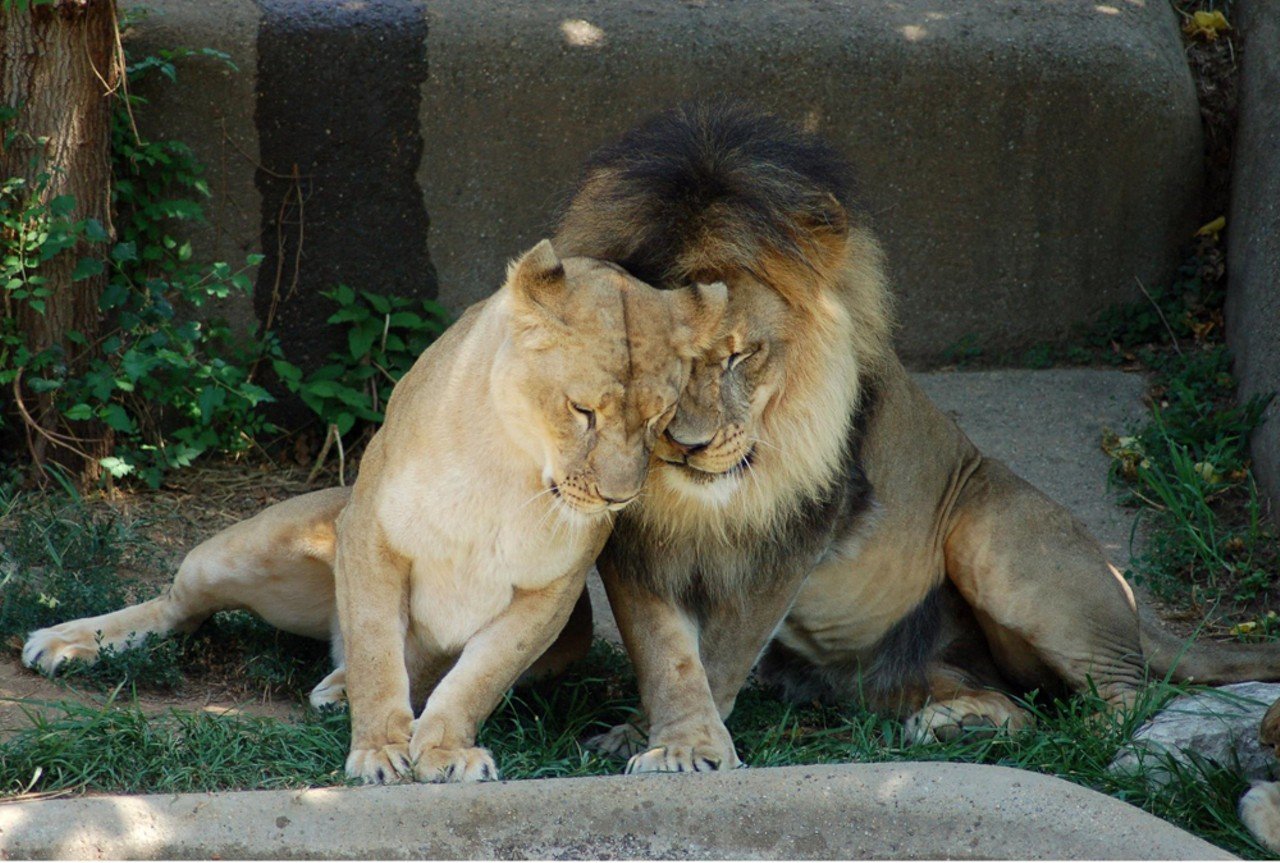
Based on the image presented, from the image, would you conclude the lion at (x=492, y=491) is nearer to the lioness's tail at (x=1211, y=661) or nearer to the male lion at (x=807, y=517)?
the male lion at (x=807, y=517)

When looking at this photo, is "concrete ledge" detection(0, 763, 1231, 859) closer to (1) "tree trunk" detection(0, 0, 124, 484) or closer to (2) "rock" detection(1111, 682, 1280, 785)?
(2) "rock" detection(1111, 682, 1280, 785)

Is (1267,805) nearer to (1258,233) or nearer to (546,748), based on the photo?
(546,748)

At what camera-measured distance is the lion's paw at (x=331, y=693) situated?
371 centimetres

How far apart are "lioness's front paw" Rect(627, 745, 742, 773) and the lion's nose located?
0.66 metres

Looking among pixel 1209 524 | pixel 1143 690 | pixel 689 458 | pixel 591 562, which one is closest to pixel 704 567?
pixel 591 562

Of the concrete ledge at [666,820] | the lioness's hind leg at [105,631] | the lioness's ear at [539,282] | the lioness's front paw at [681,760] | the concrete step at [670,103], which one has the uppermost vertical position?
the lioness's ear at [539,282]

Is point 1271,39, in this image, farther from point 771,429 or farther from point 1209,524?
point 771,429

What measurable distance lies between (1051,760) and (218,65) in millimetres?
3374

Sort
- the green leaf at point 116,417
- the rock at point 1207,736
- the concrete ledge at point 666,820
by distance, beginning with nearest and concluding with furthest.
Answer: the concrete ledge at point 666,820 → the rock at point 1207,736 → the green leaf at point 116,417

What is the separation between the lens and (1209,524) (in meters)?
5.06

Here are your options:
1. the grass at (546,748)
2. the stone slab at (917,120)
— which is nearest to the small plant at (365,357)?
the stone slab at (917,120)

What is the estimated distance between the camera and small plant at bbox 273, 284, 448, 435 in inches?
211

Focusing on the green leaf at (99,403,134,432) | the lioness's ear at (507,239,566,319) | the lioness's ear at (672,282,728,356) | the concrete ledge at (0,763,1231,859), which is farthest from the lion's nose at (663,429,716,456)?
the green leaf at (99,403,134,432)

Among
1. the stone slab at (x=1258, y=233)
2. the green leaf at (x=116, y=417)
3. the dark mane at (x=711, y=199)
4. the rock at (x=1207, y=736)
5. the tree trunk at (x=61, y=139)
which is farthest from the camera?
the stone slab at (x=1258, y=233)
